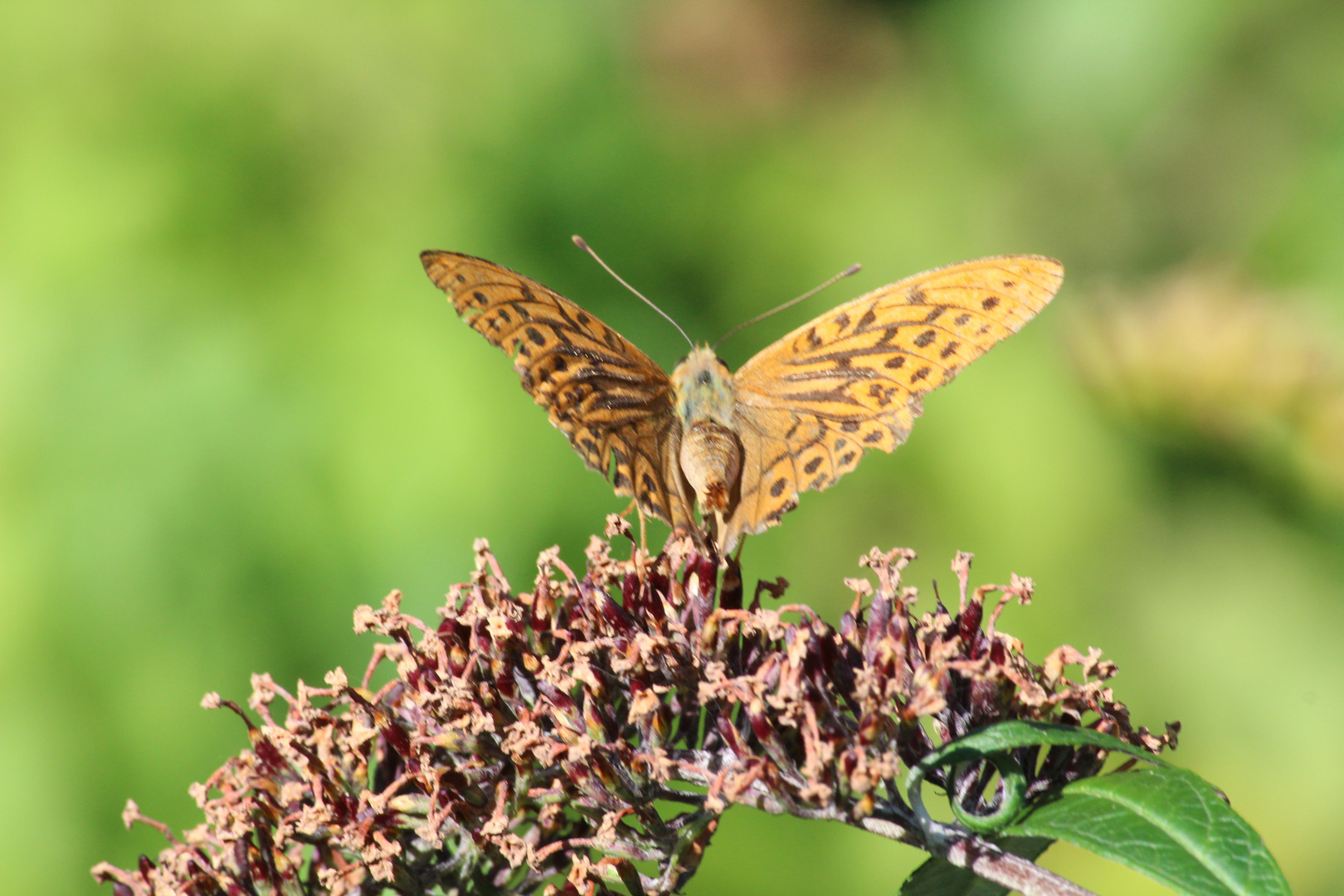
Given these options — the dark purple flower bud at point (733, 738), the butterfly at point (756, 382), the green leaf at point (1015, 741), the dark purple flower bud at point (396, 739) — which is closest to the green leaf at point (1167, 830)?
the green leaf at point (1015, 741)

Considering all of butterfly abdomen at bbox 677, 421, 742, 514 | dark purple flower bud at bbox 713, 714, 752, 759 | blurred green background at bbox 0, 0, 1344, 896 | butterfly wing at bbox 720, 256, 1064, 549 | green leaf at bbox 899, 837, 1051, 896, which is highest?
blurred green background at bbox 0, 0, 1344, 896

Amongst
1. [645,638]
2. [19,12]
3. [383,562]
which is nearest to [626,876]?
[645,638]

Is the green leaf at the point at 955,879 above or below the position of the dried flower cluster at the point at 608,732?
below

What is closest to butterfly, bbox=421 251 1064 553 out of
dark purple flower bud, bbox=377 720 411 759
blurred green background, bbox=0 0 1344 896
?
dark purple flower bud, bbox=377 720 411 759

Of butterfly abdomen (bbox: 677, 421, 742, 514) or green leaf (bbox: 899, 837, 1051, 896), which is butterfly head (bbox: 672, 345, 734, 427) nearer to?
butterfly abdomen (bbox: 677, 421, 742, 514)

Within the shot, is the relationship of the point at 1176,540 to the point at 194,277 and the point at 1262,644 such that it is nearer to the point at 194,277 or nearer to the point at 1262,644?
the point at 1262,644

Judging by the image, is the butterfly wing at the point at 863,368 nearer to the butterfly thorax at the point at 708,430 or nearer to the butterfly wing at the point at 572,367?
the butterfly thorax at the point at 708,430

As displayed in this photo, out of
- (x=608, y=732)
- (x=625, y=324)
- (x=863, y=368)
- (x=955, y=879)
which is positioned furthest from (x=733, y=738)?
(x=625, y=324)
